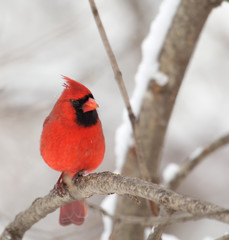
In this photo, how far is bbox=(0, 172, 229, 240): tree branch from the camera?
1.15 meters

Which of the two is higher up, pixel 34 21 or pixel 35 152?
pixel 34 21

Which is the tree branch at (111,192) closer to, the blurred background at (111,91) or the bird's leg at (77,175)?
the bird's leg at (77,175)

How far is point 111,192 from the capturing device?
1.63 meters

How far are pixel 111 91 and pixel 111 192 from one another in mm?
4007

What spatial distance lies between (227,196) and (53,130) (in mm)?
3661

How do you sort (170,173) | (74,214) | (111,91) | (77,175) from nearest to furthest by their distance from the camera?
(77,175) → (74,214) → (170,173) → (111,91)

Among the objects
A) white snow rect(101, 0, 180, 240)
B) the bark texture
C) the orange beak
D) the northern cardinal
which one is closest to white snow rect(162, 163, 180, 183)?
the bark texture

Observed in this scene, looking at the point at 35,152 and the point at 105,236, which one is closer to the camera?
the point at 105,236

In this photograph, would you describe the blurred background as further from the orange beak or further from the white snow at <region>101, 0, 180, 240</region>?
the orange beak

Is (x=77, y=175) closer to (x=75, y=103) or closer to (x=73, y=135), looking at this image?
(x=73, y=135)

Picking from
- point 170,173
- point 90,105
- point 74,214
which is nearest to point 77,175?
point 90,105

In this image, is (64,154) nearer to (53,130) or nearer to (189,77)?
(53,130)

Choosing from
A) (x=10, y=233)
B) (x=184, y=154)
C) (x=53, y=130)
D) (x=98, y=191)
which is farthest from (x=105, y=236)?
(x=184, y=154)

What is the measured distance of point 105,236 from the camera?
273cm
